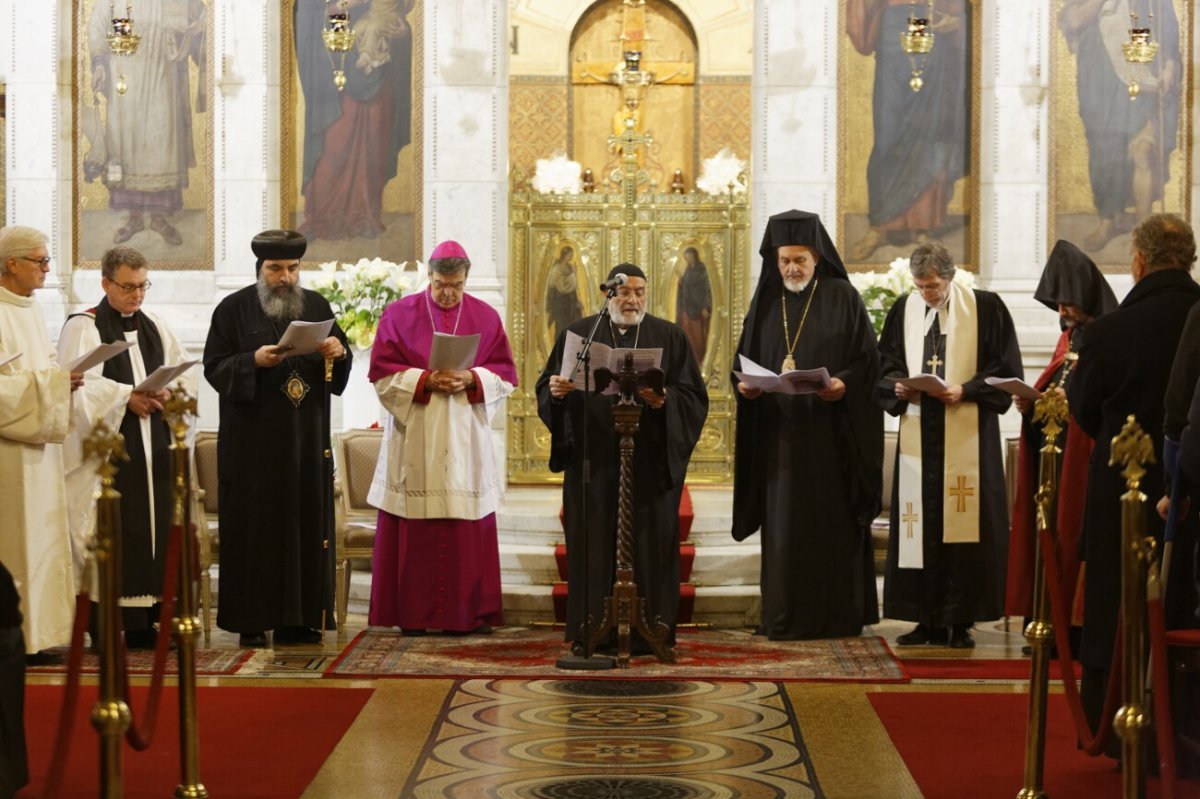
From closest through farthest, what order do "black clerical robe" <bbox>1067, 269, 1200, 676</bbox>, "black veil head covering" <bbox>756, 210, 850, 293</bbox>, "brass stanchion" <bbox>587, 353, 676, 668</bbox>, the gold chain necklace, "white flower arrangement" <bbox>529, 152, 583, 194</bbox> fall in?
1. "black clerical robe" <bbox>1067, 269, 1200, 676</bbox>
2. "brass stanchion" <bbox>587, 353, 676, 668</bbox>
3. "black veil head covering" <bbox>756, 210, 850, 293</bbox>
4. the gold chain necklace
5. "white flower arrangement" <bbox>529, 152, 583, 194</bbox>

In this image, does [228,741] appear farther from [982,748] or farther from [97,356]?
[982,748]

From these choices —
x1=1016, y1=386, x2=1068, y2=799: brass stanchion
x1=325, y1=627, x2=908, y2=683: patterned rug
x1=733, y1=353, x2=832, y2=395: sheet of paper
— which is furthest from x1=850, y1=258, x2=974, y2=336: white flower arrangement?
x1=1016, y1=386, x2=1068, y2=799: brass stanchion

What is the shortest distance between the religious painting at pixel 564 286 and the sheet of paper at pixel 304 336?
4870mm

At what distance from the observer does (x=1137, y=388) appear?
20.0ft

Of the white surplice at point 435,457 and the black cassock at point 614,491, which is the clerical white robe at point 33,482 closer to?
the white surplice at point 435,457

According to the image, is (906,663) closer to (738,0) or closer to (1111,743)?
(1111,743)

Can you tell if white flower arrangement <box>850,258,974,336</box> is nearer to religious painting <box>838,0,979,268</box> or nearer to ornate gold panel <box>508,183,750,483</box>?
religious painting <box>838,0,979,268</box>

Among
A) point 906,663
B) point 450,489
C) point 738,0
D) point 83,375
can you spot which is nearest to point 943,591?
point 906,663

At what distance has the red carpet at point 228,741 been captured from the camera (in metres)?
5.95

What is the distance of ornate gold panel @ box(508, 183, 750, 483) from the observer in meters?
13.3

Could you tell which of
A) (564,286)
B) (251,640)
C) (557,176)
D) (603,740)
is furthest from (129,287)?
(557,176)

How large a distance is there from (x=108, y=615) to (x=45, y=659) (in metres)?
4.11

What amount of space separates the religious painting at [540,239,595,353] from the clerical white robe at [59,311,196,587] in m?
4.98

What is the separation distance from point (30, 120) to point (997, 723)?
9318 mm
